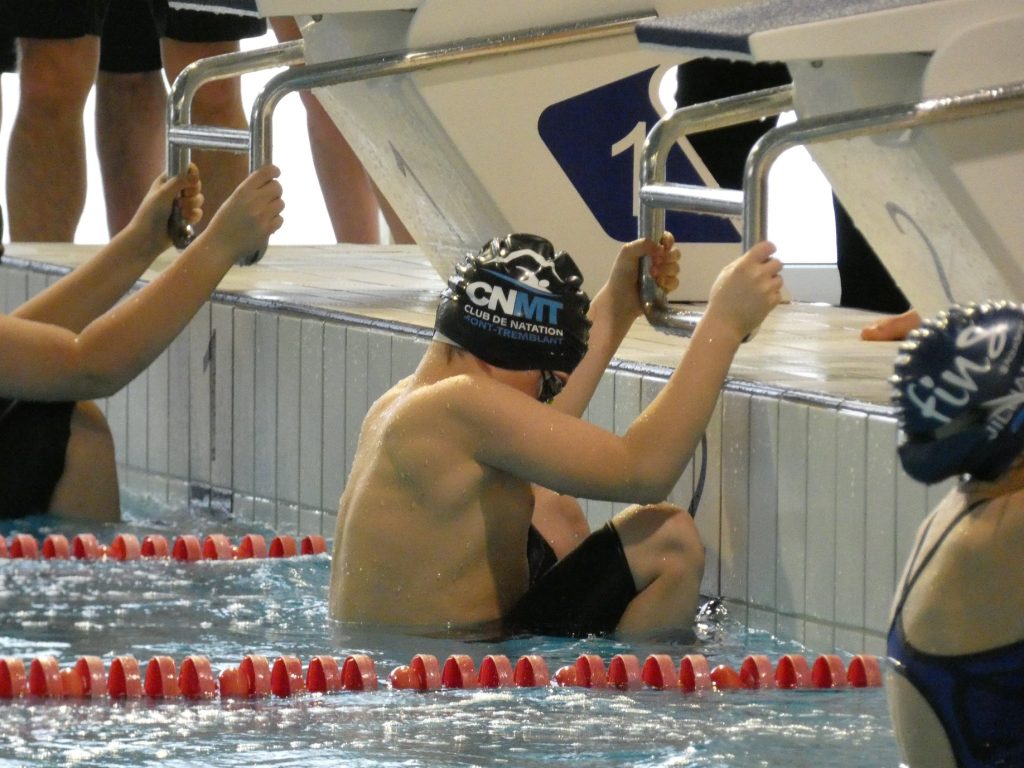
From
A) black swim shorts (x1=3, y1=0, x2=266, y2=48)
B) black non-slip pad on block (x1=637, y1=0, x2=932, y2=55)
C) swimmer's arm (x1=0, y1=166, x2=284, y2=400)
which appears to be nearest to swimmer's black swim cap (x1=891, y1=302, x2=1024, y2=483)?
black non-slip pad on block (x1=637, y1=0, x2=932, y2=55)

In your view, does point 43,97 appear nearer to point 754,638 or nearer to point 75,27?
point 75,27

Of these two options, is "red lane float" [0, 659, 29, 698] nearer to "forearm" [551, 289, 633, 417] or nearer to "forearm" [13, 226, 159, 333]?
"forearm" [551, 289, 633, 417]

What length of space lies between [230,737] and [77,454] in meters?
1.81

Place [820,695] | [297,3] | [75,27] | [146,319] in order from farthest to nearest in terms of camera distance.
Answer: [75,27]
[297,3]
[146,319]
[820,695]

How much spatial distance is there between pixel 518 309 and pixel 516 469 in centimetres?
26

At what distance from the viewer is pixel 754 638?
3.64 meters

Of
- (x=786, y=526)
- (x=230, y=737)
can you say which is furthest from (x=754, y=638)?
(x=230, y=737)

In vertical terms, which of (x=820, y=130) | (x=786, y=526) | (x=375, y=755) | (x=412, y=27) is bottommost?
(x=375, y=755)

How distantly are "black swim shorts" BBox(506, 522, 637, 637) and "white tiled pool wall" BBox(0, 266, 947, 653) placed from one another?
307 millimetres

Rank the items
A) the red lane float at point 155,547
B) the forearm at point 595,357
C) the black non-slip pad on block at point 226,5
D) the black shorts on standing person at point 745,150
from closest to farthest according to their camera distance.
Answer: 1. the forearm at point 595,357
2. the red lane float at point 155,547
3. the black non-slip pad on block at point 226,5
4. the black shorts on standing person at point 745,150

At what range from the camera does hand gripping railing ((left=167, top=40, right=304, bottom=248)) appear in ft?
15.4

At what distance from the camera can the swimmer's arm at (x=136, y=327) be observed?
4.29m

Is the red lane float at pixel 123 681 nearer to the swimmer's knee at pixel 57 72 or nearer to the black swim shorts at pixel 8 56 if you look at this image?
the swimmer's knee at pixel 57 72

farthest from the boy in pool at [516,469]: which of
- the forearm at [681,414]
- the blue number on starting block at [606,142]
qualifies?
the blue number on starting block at [606,142]
